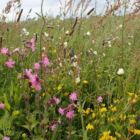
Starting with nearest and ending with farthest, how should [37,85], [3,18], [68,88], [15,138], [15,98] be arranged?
[37,85] → [15,138] → [15,98] → [68,88] → [3,18]

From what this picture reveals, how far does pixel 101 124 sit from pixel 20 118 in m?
0.59

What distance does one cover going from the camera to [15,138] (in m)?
1.07

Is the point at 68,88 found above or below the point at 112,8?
below

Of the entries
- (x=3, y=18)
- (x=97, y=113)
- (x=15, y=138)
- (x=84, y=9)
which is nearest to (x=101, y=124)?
(x=97, y=113)

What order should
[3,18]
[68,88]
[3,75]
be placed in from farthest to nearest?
[3,18] → [3,75] → [68,88]

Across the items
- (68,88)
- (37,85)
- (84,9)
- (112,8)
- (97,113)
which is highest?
(84,9)

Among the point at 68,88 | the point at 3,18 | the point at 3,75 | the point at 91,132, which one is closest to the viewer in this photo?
the point at 91,132

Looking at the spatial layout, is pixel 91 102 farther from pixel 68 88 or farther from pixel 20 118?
pixel 20 118

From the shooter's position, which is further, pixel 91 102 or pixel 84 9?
pixel 84 9

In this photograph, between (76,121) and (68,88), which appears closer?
(76,121)

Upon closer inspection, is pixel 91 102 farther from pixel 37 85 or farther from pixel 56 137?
pixel 37 85

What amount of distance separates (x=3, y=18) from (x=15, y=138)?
197 centimetres

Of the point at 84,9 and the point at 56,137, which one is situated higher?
the point at 84,9

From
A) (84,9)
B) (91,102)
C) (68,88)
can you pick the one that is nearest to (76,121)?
(91,102)
